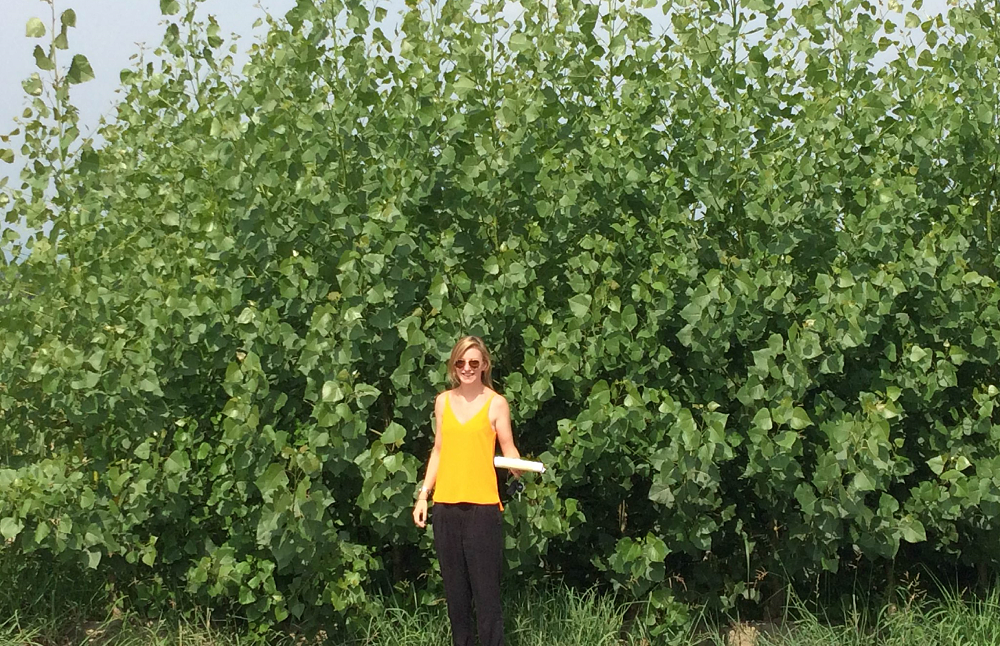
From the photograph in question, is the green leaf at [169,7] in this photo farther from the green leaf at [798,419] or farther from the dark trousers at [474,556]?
the green leaf at [798,419]

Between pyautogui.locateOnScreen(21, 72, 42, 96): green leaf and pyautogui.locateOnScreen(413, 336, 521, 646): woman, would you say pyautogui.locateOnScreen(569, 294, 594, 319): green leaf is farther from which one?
pyautogui.locateOnScreen(21, 72, 42, 96): green leaf

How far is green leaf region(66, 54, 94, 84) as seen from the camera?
15.1 ft

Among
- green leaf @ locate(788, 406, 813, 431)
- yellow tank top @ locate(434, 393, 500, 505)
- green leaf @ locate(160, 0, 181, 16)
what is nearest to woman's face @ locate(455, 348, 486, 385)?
yellow tank top @ locate(434, 393, 500, 505)

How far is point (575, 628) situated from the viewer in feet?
16.7

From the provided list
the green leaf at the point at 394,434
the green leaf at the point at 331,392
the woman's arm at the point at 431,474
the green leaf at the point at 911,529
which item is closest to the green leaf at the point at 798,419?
the green leaf at the point at 911,529

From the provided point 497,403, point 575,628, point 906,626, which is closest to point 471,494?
point 497,403

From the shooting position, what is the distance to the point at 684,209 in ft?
16.4

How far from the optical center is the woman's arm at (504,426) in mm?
4383

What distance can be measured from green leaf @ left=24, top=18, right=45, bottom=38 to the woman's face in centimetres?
217

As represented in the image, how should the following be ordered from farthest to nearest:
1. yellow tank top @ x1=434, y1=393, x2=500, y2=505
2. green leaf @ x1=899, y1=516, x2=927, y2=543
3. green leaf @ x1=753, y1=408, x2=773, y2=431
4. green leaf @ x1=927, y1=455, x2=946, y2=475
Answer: green leaf @ x1=927, y1=455, x2=946, y2=475
green leaf @ x1=899, y1=516, x2=927, y2=543
green leaf @ x1=753, y1=408, x2=773, y2=431
yellow tank top @ x1=434, y1=393, x2=500, y2=505

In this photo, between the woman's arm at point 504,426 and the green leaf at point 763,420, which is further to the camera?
the green leaf at point 763,420

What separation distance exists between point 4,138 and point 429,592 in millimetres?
2751

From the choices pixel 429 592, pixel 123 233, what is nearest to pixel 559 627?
pixel 429 592

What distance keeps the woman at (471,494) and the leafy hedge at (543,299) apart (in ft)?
0.76
